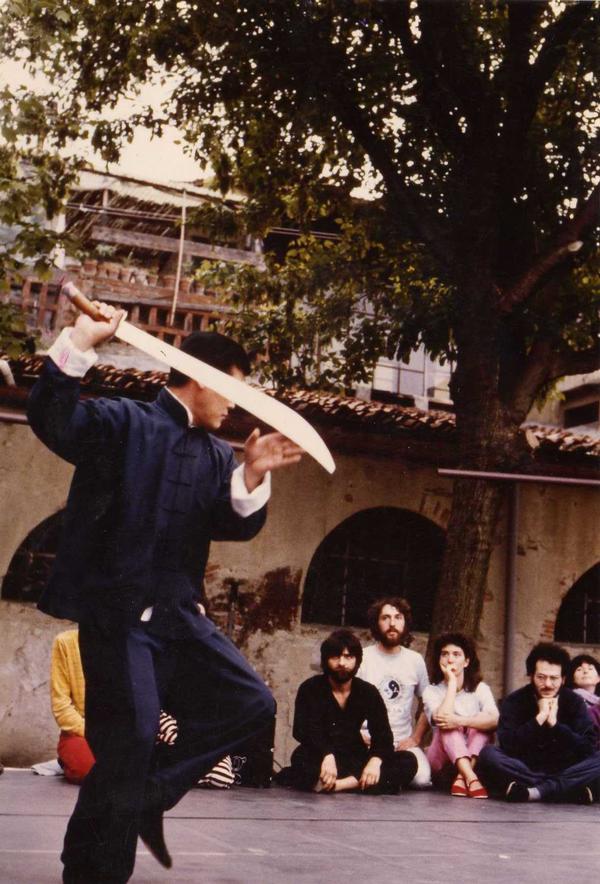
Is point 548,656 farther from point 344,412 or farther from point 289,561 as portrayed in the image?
Result: point 289,561

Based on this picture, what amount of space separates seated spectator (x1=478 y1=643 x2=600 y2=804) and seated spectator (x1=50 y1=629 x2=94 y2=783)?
268 cm

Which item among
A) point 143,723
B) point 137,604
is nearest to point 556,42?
point 137,604

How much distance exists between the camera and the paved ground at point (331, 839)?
392 cm

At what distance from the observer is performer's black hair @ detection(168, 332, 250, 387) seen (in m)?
3.70

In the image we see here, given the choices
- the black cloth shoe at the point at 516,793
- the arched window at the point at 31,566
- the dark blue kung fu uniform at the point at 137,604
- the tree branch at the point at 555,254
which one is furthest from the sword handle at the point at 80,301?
the arched window at the point at 31,566

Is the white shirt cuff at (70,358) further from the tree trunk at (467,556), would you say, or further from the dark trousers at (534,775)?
the tree trunk at (467,556)

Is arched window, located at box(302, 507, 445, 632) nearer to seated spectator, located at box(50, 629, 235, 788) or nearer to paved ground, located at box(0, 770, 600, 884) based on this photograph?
seated spectator, located at box(50, 629, 235, 788)

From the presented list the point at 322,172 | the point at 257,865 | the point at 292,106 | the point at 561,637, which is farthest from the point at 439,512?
the point at 257,865

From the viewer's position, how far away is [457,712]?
8023 millimetres

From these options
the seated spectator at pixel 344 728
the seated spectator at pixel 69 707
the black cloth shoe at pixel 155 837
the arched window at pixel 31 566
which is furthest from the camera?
the arched window at pixel 31 566

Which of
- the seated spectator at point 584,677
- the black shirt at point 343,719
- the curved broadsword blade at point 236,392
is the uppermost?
the curved broadsword blade at point 236,392

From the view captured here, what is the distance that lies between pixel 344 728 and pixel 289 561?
435 centimetres

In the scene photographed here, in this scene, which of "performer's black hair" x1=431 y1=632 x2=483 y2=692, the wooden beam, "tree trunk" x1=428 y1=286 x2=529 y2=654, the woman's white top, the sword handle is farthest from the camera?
the wooden beam

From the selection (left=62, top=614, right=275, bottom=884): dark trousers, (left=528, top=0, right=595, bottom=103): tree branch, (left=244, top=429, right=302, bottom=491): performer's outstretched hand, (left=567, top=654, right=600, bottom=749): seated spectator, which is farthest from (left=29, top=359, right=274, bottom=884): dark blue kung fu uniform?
(left=528, top=0, right=595, bottom=103): tree branch
